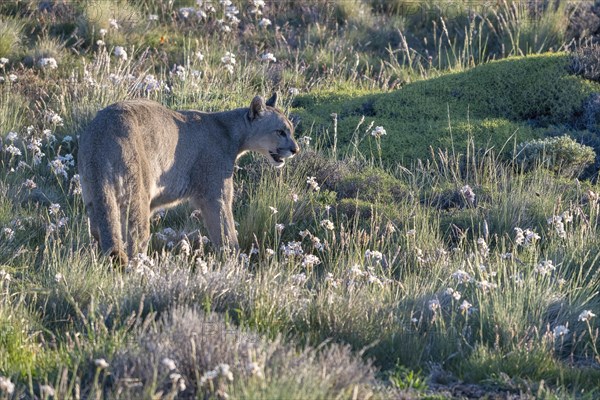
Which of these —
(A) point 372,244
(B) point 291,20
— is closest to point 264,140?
(A) point 372,244

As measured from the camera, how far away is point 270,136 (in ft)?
31.1

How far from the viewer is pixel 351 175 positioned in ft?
33.5

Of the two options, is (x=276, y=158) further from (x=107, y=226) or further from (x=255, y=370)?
(x=255, y=370)

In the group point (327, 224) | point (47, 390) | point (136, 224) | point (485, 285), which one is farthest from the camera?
point (327, 224)

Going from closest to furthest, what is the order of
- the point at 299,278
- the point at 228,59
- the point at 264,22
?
the point at 299,278 → the point at 228,59 → the point at 264,22

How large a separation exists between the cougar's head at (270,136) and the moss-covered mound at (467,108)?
1.65m

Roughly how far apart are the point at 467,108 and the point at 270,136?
10.7 ft

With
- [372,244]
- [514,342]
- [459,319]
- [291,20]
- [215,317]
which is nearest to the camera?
[215,317]

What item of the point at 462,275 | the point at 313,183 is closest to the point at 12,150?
the point at 313,183

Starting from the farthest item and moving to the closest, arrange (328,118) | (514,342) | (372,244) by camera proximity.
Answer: (328,118), (372,244), (514,342)

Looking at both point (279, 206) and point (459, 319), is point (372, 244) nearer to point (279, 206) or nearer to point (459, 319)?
point (279, 206)

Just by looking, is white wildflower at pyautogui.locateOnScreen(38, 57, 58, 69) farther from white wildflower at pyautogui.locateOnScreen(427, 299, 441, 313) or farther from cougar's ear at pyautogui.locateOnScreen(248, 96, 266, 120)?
white wildflower at pyautogui.locateOnScreen(427, 299, 441, 313)

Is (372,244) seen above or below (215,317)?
below

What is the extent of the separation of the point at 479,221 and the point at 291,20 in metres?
7.56
